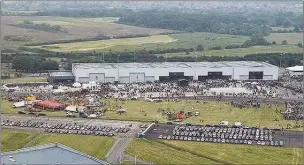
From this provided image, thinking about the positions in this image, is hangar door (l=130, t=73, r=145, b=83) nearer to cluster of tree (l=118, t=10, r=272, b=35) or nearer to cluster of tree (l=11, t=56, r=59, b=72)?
cluster of tree (l=11, t=56, r=59, b=72)

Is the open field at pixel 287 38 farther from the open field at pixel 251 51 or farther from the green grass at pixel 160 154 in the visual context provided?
the green grass at pixel 160 154

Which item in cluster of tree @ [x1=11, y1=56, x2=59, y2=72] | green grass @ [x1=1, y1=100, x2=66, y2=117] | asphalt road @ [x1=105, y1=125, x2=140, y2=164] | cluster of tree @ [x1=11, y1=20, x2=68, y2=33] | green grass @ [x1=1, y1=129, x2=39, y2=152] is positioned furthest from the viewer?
cluster of tree @ [x1=11, y1=20, x2=68, y2=33]

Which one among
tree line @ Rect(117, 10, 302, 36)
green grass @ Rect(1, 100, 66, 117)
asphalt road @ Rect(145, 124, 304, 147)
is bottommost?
asphalt road @ Rect(145, 124, 304, 147)

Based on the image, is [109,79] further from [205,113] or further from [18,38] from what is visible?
[18,38]

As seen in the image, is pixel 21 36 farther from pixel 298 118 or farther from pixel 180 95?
pixel 298 118

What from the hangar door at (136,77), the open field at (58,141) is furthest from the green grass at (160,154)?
the hangar door at (136,77)

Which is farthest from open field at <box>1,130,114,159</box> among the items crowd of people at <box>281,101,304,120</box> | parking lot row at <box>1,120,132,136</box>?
crowd of people at <box>281,101,304,120</box>

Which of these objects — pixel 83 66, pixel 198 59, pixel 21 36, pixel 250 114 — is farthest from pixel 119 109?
pixel 21 36
